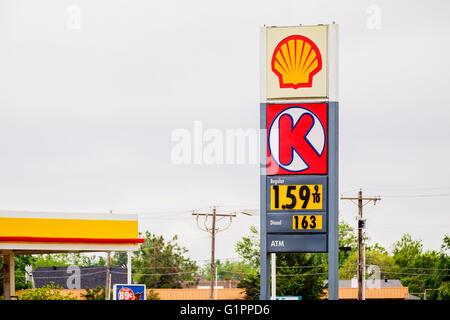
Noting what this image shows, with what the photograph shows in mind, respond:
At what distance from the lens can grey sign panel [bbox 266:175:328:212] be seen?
24.6 m

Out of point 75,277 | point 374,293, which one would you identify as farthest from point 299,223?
point 75,277

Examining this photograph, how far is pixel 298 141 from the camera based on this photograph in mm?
24797

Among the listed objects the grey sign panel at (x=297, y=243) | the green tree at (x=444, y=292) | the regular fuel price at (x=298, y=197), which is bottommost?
→ the green tree at (x=444, y=292)

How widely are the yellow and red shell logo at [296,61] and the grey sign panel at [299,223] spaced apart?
12.4ft

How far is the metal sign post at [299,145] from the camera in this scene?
24.6m

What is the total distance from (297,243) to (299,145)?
2.81m

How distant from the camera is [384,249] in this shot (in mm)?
114625

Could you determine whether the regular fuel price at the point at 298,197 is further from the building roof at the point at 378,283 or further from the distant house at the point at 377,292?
the building roof at the point at 378,283

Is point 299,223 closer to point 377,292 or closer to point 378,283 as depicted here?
point 377,292

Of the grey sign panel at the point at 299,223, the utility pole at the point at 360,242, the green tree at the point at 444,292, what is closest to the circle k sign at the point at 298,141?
the grey sign panel at the point at 299,223
